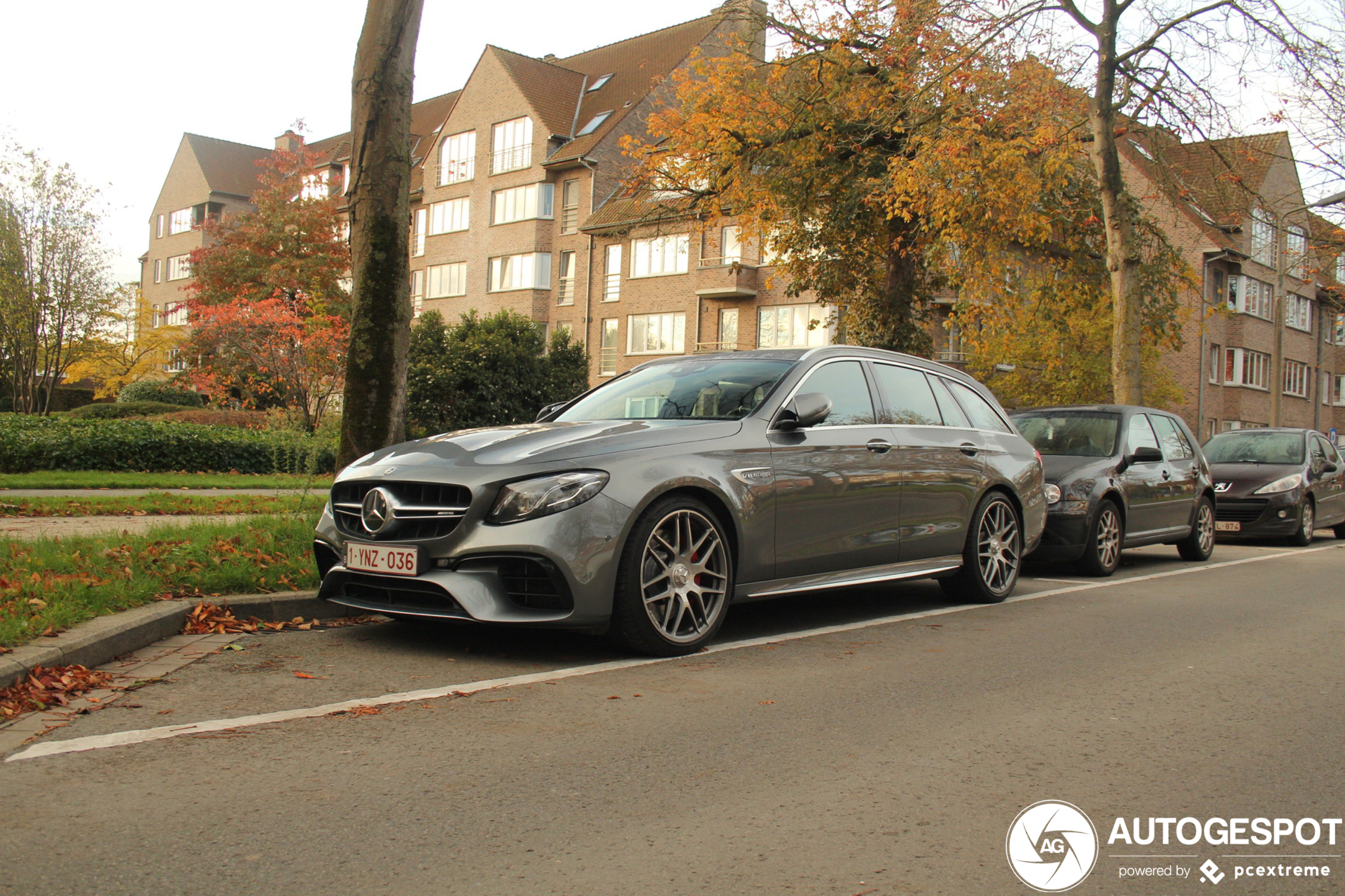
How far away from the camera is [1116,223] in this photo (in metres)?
18.1

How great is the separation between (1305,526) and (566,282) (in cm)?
3425

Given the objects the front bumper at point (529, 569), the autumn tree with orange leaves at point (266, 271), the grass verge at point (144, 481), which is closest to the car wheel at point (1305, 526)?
the grass verge at point (144, 481)

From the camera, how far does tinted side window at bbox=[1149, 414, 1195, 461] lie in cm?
1226

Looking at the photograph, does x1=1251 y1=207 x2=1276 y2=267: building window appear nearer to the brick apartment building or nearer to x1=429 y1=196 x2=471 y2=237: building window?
the brick apartment building

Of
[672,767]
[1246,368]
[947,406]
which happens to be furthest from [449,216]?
[672,767]

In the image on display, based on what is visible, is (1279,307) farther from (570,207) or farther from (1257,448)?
(570,207)

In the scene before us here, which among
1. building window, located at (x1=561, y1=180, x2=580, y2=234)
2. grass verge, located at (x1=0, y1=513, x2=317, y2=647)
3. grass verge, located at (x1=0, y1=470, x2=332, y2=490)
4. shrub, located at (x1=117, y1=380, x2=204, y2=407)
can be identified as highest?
building window, located at (x1=561, y1=180, x2=580, y2=234)

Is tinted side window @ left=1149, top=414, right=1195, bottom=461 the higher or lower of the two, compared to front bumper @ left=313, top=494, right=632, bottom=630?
higher

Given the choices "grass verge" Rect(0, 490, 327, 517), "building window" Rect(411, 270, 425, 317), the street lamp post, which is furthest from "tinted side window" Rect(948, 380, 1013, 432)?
"building window" Rect(411, 270, 425, 317)

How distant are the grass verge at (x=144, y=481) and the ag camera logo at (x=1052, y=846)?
39.9 ft

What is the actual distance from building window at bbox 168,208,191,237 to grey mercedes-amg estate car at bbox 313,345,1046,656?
76.0m

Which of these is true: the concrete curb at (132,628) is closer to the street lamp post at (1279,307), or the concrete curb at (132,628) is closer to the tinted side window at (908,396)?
the tinted side window at (908,396)

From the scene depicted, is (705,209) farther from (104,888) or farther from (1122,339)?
(104,888)

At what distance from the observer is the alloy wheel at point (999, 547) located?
8.38 meters
